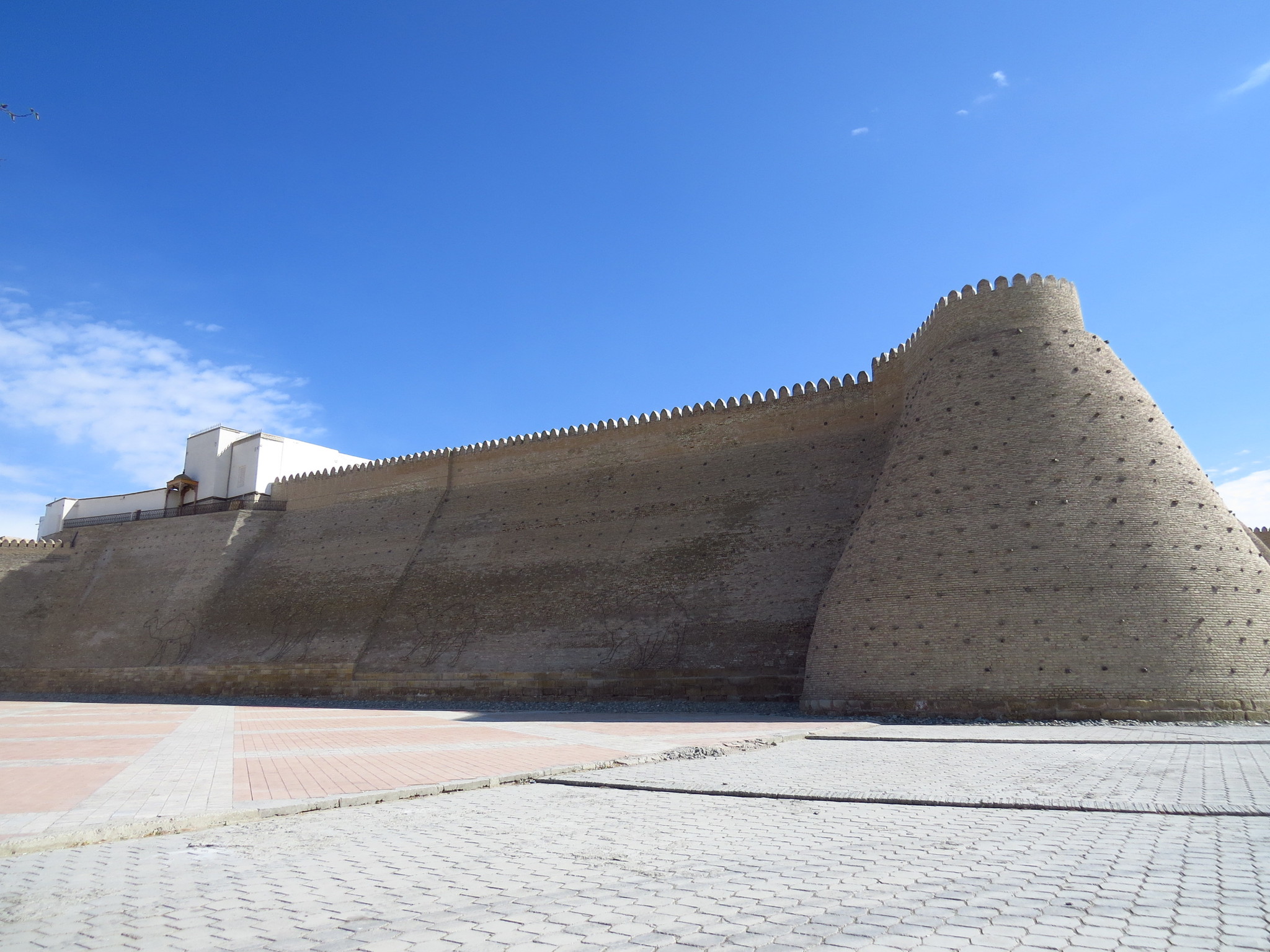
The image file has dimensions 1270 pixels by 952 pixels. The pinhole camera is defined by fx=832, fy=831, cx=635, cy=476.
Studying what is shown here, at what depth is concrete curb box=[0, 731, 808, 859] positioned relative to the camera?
4141 mm

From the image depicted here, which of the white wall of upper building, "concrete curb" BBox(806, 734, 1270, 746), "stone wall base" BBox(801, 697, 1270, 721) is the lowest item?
"concrete curb" BBox(806, 734, 1270, 746)

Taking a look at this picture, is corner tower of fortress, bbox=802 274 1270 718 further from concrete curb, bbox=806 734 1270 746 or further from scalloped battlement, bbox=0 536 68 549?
scalloped battlement, bbox=0 536 68 549

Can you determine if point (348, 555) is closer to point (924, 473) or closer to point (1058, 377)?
point (924, 473)

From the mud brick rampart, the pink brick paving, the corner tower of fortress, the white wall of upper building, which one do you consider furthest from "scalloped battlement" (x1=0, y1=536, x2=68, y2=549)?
the corner tower of fortress

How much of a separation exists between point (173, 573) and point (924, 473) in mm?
21824

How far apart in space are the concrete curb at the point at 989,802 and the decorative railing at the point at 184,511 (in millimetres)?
23824

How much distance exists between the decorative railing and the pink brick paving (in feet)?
43.2

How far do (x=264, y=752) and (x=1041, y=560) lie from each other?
953 centimetres

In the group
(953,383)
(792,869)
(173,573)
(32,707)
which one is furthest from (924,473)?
(173,573)


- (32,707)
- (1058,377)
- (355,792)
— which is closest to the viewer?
(355,792)

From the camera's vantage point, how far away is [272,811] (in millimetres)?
4926

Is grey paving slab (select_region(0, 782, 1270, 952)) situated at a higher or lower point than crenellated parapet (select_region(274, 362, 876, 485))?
lower

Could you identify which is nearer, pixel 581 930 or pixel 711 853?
pixel 581 930

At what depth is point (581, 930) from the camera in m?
2.69
